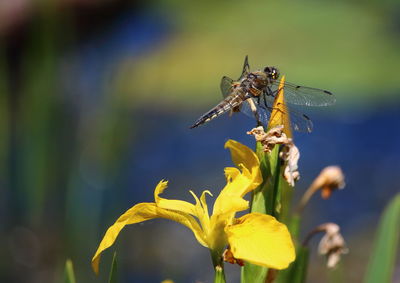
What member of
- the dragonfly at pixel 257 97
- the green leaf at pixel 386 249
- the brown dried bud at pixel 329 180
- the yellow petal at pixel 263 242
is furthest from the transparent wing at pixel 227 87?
the yellow petal at pixel 263 242

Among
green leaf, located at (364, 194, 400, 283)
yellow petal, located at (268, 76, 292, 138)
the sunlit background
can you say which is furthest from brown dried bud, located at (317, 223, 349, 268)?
the sunlit background

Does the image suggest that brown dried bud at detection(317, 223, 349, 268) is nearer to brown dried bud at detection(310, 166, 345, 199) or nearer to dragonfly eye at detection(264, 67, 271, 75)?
brown dried bud at detection(310, 166, 345, 199)

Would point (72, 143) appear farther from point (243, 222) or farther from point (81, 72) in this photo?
point (243, 222)

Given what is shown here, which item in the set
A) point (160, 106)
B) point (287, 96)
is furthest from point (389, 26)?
point (287, 96)

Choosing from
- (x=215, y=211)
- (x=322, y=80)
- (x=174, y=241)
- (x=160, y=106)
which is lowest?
(x=174, y=241)

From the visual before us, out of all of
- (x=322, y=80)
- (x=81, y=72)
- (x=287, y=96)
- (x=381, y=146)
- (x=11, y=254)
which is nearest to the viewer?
(x=287, y=96)

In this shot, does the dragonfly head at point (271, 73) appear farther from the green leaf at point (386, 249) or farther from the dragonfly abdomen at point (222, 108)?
the green leaf at point (386, 249)
